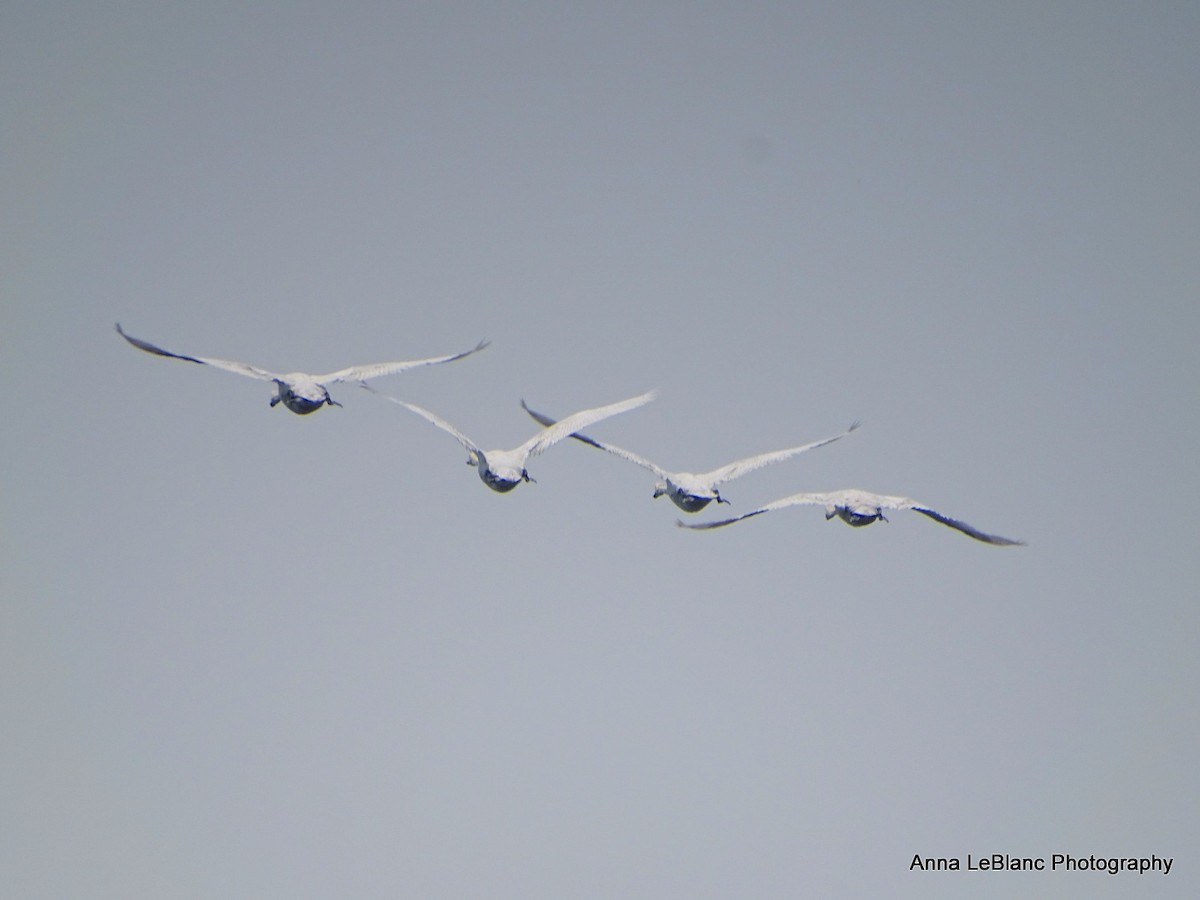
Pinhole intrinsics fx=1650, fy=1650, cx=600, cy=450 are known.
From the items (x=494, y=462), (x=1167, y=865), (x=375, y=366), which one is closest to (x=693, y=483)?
(x=494, y=462)

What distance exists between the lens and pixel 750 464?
253 feet

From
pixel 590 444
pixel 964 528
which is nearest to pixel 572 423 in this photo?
pixel 590 444

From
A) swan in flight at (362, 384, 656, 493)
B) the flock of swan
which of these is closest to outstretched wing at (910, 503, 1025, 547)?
the flock of swan

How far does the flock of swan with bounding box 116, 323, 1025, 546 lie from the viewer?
224 ft

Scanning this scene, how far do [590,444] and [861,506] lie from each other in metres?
13.0

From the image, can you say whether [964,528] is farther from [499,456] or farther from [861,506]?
[499,456]

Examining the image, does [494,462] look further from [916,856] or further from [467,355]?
[916,856]

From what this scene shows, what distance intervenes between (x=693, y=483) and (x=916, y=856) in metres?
25.1

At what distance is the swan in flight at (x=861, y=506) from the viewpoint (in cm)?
7069

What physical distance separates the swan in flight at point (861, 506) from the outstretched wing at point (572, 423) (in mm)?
9688

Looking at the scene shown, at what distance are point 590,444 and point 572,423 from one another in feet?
4.29

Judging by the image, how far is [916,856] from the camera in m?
84.9

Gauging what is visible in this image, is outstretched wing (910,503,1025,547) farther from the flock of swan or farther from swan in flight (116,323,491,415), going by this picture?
swan in flight (116,323,491,415)

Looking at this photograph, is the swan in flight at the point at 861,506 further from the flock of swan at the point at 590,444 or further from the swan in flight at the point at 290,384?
the swan in flight at the point at 290,384
